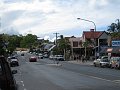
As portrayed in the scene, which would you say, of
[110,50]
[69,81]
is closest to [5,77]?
[69,81]

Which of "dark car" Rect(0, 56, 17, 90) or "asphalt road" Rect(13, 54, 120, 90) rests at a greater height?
"dark car" Rect(0, 56, 17, 90)

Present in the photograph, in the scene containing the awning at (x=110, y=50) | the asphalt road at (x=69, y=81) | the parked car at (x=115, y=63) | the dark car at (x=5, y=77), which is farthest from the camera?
the awning at (x=110, y=50)

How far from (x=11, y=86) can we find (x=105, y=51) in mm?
84983

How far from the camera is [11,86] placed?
37.9 feet

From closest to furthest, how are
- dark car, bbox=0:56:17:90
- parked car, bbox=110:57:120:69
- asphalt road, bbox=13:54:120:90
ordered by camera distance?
dark car, bbox=0:56:17:90 < asphalt road, bbox=13:54:120:90 < parked car, bbox=110:57:120:69

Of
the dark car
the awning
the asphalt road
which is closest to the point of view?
the dark car

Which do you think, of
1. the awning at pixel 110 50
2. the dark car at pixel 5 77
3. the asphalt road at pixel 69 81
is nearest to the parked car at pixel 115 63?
the asphalt road at pixel 69 81

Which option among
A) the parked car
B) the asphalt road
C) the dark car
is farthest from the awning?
the dark car

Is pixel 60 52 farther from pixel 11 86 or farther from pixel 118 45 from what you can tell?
pixel 11 86

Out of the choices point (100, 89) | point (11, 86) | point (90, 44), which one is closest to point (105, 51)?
point (90, 44)

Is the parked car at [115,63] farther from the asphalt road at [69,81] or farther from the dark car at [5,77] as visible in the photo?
the dark car at [5,77]

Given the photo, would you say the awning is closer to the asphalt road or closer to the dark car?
the asphalt road

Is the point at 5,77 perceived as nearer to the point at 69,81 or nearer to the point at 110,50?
the point at 69,81

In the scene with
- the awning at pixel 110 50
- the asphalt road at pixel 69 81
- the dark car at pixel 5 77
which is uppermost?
the awning at pixel 110 50
